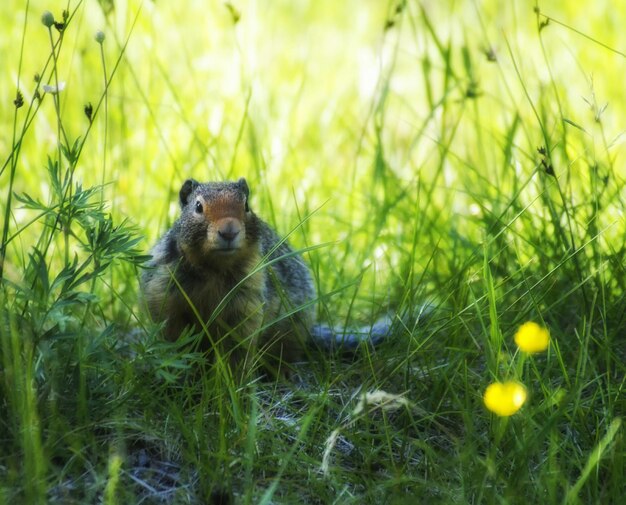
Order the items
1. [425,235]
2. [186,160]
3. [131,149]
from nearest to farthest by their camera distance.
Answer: [425,235]
[186,160]
[131,149]

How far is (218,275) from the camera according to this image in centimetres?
344

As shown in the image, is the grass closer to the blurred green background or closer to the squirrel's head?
the blurred green background

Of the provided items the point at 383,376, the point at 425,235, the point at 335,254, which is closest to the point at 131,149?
the point at 335,254

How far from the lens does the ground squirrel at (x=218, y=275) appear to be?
10.7 feet

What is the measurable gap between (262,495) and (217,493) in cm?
12

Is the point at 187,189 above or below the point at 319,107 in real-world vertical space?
below

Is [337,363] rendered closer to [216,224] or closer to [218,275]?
[218,275]

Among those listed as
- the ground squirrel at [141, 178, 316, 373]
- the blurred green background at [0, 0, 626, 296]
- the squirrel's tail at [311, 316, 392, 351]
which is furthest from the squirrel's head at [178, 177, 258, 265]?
the blurred green background at [0, 0, 626, 296]

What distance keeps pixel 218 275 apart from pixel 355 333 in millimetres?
556

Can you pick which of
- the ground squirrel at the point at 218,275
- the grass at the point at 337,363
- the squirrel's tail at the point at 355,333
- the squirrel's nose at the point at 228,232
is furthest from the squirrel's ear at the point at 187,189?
the squirrel's tail at the point at 355,333

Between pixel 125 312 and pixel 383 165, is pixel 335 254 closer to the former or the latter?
pixel 383 165

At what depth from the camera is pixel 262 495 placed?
2.50 m

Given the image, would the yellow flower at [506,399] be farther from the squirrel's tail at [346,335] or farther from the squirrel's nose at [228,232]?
the squirrel's nose at [228,232]

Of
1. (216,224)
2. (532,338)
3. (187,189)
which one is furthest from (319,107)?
(532,338)
